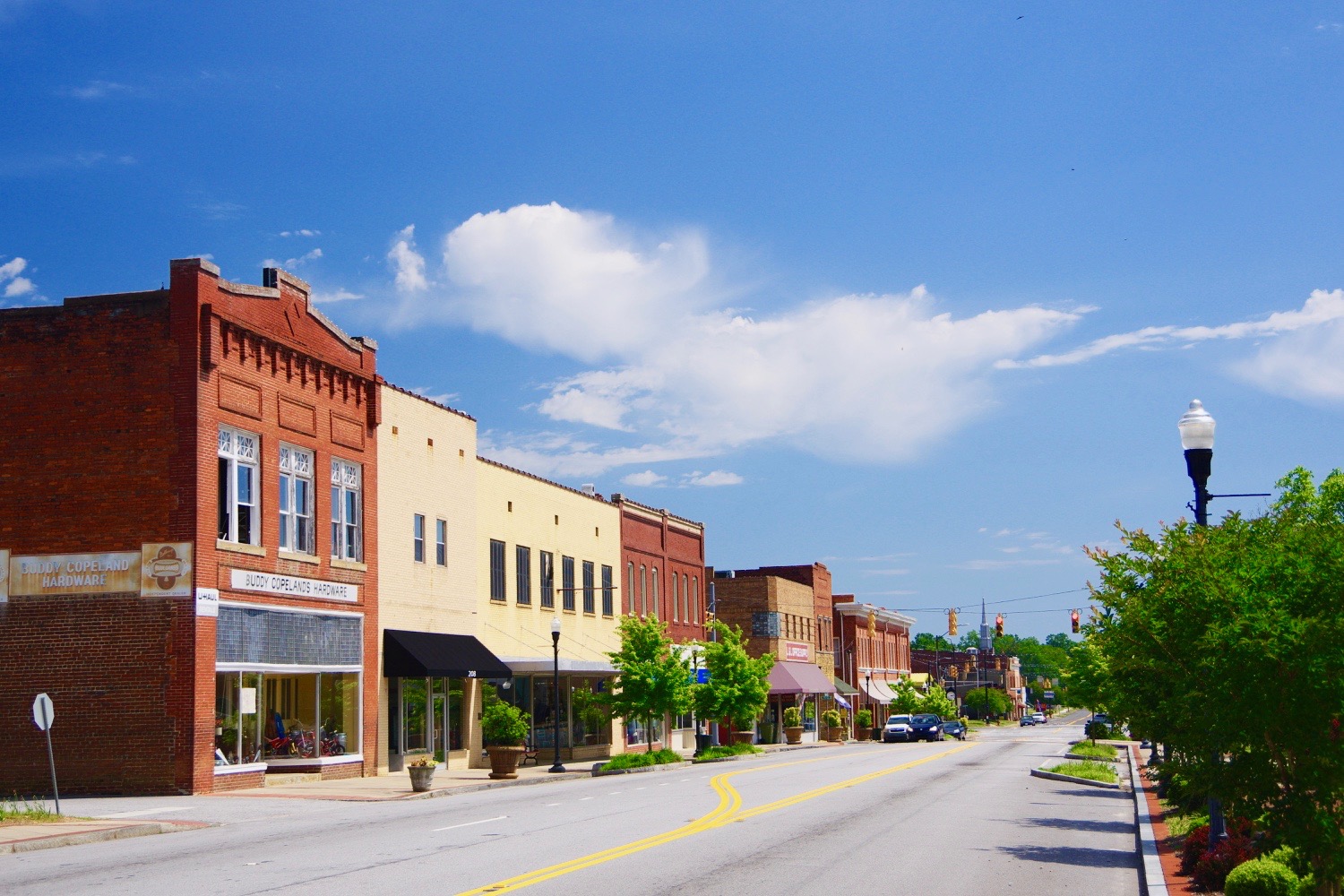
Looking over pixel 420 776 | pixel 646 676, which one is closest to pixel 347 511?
pixel 420 776

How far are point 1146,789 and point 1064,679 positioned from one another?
11704mm

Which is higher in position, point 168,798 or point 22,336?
point 22,336

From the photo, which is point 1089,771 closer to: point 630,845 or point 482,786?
point 482,786

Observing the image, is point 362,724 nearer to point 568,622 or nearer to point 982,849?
point 568,622

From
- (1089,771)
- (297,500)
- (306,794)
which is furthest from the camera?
(1089,771)

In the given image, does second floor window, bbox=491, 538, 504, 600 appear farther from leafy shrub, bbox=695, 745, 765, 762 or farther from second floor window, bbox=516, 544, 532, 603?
leafy shrub, bbox=695, 745, 765, 762

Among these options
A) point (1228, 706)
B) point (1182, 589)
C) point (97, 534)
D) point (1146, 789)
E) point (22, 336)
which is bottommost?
point (1146, 789)

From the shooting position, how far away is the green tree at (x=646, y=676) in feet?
141

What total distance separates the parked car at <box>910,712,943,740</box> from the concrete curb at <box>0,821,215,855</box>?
56.2 metres

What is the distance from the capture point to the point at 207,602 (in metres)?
27.5

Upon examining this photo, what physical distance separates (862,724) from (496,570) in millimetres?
51394

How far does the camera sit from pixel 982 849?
17359 millimetres

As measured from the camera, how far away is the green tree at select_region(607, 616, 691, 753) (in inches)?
1689

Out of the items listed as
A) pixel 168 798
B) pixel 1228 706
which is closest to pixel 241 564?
pixel 168 798
